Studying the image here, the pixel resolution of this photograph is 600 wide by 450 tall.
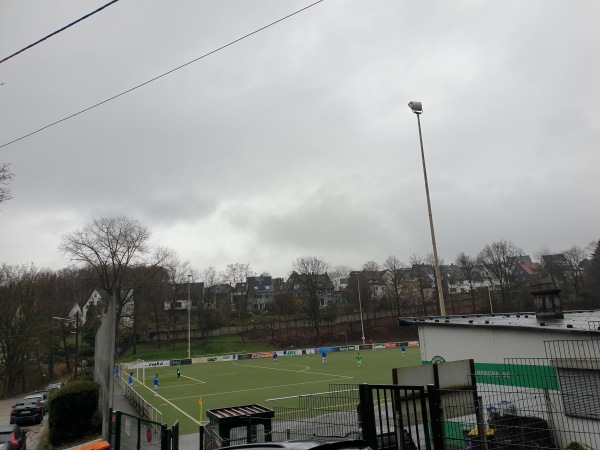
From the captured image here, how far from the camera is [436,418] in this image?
5555 mm

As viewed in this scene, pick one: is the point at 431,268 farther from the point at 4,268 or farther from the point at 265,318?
the point at 4,268

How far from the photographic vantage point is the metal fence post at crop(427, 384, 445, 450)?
5496 millimetres

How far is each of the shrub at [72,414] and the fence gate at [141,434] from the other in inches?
257

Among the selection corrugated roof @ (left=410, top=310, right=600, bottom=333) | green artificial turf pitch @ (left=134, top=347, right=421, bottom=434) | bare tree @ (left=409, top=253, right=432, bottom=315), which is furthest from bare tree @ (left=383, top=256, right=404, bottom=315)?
corrugated roof @ (left=410, top=310, right=600, bottom=333)

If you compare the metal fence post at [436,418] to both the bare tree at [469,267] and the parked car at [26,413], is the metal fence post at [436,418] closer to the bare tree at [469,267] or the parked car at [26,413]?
the parked car at [26,413]

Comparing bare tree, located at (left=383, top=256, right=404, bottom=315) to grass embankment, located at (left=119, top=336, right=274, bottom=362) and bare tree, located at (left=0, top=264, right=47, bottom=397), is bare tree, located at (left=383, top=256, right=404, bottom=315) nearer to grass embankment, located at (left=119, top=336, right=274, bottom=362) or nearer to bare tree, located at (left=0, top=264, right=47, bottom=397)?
grass embankment, located at (left=119, top=336, right=274, bottom=362)

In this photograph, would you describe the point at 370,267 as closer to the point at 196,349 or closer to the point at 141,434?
the point at 196,349

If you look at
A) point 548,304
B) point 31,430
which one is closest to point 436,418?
point 548,304

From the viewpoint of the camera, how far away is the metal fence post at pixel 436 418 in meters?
5.50

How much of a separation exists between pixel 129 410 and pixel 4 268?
101ft

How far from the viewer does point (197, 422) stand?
21.2 metres

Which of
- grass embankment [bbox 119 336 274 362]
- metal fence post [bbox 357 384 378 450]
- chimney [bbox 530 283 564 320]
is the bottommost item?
grass embankment [bbox 119 336 274 362]

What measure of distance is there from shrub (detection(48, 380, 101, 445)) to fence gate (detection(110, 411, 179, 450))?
Result: 6.54 metres

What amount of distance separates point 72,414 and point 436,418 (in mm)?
17104
